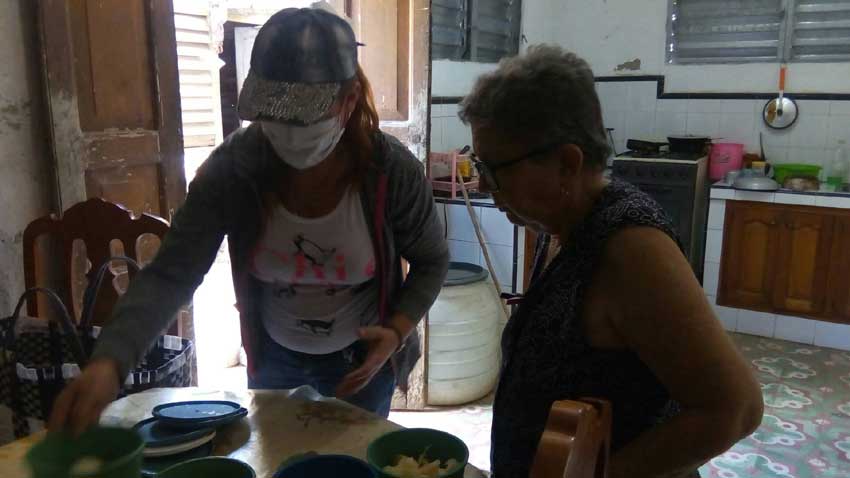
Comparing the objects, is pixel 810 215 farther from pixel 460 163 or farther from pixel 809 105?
pixel 460 163

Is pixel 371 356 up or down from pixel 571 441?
down

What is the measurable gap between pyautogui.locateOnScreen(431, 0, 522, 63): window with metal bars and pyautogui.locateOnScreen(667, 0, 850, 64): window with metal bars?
1040mm

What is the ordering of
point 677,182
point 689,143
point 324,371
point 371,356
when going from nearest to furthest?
point 371,356 < point 324,371 < point 677,182 < point 689,143

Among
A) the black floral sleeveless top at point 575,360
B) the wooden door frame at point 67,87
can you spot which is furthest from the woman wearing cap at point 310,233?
the wooden door frame at point 67,87

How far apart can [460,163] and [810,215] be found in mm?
1919

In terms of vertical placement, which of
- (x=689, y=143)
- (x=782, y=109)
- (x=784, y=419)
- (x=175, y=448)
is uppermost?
(x=782, y=109)

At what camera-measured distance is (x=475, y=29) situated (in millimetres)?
A: 3992

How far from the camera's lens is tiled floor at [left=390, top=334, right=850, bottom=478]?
2.62m

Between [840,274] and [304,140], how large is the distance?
343cm

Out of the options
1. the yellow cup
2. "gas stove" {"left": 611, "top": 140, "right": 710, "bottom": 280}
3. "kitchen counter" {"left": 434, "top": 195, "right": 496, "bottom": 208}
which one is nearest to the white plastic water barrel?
"kitchen counter" {"left": 434, "top": 195, "right": 496, "bottom": 208}

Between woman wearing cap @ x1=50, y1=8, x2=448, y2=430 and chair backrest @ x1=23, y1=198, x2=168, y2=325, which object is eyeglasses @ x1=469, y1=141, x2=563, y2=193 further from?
chair backrest @ x1=23, y1=198, x2=168, y2=325

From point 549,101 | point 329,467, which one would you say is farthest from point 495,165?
point 329,467

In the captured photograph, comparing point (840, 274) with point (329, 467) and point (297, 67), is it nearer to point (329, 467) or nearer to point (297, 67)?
point (297, 67)

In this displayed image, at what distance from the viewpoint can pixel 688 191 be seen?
3854 millimetres
